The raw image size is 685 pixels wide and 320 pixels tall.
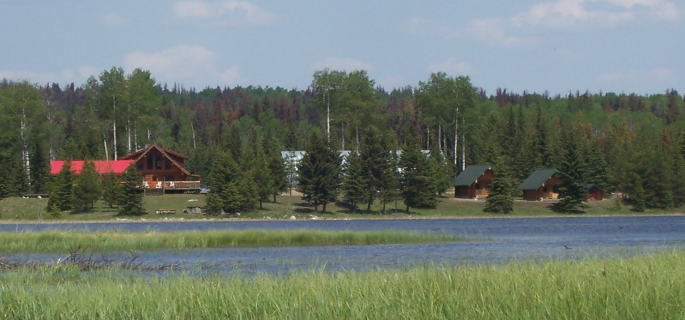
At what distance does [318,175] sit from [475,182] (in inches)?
889

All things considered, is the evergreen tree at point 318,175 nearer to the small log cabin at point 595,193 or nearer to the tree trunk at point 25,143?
the tree trunk at point 25,143

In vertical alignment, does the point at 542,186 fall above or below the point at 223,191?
below

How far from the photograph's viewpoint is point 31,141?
86500mm

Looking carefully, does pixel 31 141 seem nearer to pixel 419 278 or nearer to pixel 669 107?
pixel 419 278

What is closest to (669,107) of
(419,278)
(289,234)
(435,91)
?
(435,91)

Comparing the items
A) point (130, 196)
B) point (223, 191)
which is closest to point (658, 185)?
point (223, 191)

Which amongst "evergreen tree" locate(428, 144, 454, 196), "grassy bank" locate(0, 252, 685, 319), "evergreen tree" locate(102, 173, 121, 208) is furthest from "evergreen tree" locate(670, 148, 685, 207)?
"grassy bank" locate(0, 252, 685, 319)

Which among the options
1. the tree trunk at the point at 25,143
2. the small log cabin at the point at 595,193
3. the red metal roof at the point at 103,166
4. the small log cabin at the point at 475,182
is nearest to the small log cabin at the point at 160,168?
the red metal roof at the point at 103,166

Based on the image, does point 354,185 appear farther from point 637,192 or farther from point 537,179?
point 637,192

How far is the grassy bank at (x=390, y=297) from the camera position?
12391 millimetres

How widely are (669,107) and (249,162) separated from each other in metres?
124

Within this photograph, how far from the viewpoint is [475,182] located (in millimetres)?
87375

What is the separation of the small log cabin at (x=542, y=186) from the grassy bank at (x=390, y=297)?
70.9 meters

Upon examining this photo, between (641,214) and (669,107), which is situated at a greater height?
(669,107)
